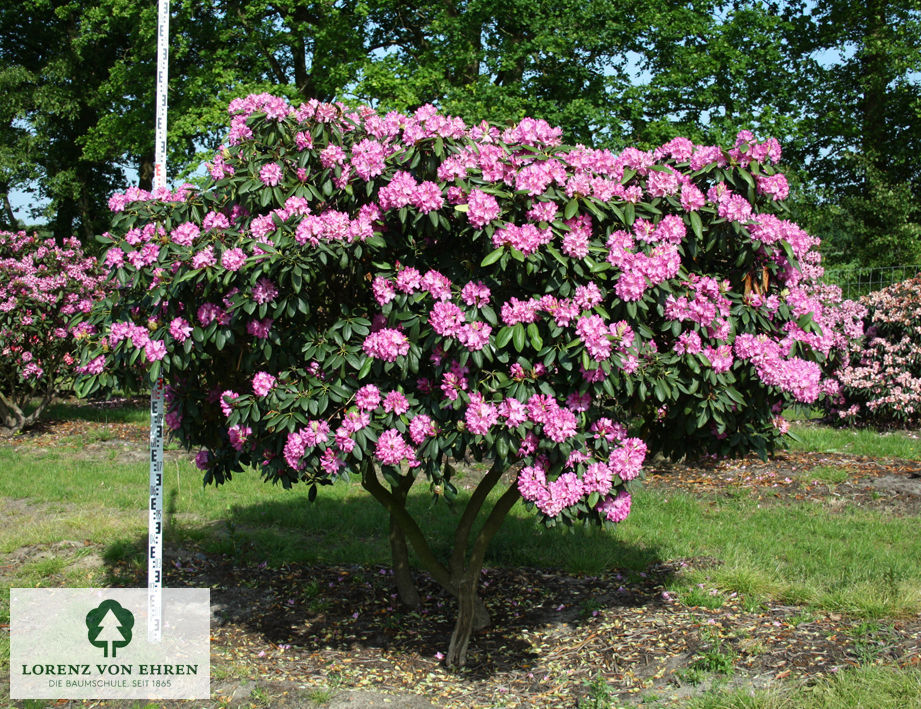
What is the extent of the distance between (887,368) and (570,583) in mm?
7030

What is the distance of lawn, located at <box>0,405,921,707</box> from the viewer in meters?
4.12

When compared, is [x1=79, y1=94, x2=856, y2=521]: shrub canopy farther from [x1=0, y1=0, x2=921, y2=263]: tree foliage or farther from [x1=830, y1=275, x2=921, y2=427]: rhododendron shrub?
[x1=0, y1=0, x2=921, y2=263]: tree foliage

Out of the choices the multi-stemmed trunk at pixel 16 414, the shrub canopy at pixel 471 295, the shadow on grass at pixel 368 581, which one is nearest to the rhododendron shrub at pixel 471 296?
the shrub canopy at pixel 471 295

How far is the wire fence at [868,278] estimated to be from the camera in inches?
529

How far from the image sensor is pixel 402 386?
379 cm

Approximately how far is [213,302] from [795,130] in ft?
51.3

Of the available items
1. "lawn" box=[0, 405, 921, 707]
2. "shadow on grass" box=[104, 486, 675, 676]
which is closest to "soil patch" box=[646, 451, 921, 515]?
"lawn" box=[0, 405, 921, 707]

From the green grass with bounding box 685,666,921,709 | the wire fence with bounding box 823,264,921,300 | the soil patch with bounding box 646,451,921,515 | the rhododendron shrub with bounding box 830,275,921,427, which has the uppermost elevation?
the wire fence with bounding box 823,264,921,300

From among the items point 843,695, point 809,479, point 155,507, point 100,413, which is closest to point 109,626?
point 155,507

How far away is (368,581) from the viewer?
19.0 feet

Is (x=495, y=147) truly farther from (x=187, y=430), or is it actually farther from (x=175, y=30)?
(x=175, y=30)

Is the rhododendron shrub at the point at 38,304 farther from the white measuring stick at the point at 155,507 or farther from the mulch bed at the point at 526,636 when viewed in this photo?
the white measuring stick at the point at 155,507

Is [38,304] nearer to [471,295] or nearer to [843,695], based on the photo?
[471,295]

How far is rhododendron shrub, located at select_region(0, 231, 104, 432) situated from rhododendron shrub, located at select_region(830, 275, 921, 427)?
33.9 feet
